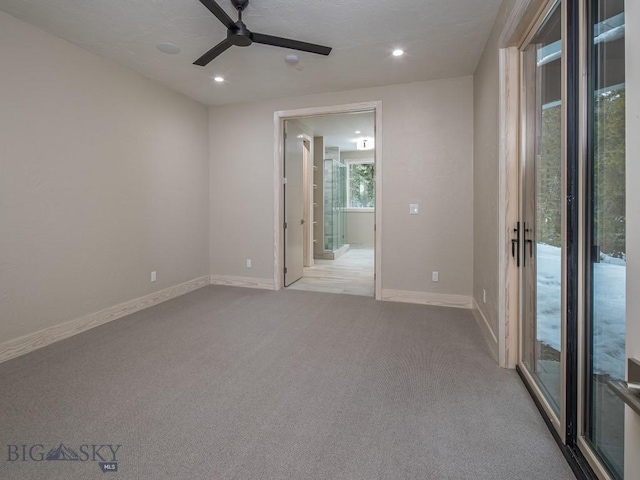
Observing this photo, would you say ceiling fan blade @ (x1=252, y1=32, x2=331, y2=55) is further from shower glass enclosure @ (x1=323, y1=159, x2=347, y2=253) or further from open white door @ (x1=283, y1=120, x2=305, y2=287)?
shower glass enclosure @ (x1=323, y1=159, x2=347, y2=253)

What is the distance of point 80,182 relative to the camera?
3078 mm

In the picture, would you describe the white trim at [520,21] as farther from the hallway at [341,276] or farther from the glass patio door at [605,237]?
the hallway at [341,276]

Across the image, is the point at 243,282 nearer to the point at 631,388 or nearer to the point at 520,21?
the point at 520,21

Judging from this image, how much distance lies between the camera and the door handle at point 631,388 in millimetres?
726

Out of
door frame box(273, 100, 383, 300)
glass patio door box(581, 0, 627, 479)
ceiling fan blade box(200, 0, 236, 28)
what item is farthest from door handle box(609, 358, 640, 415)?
door frame box(273, 100, 383, 300)

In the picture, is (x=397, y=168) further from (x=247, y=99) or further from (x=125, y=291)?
(x=125, y=291)

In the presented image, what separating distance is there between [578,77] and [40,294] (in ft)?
12.8

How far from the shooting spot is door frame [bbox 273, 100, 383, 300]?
13.4 feet

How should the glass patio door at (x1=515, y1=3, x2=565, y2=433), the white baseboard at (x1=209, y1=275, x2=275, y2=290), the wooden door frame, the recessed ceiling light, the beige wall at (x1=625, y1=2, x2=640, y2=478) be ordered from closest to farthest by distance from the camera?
the beige wall at (x1=625, y1=2, x2=640, y2=478) < the glass patio door at (x1=515, y1=3, x2=565, y2=433) < the recessed ceiling light < the white baseboard at (x1=209, y1=275, x2=275, y2=290) < the wooden door frame

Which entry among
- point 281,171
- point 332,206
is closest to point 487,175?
point 281,171

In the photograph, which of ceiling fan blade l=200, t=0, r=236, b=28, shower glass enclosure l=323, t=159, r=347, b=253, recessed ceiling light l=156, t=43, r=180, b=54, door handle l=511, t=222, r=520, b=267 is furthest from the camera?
shower glass enclosure l=323, t=159, r=347, b=253

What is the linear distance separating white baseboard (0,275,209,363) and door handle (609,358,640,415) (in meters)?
3.60

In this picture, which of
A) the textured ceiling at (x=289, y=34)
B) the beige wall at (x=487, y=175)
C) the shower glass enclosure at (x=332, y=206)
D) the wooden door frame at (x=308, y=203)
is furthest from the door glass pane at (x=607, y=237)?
the shower glass enclosure at (x=332, y=206)

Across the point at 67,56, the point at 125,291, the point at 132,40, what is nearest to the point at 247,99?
the point at 132,40
